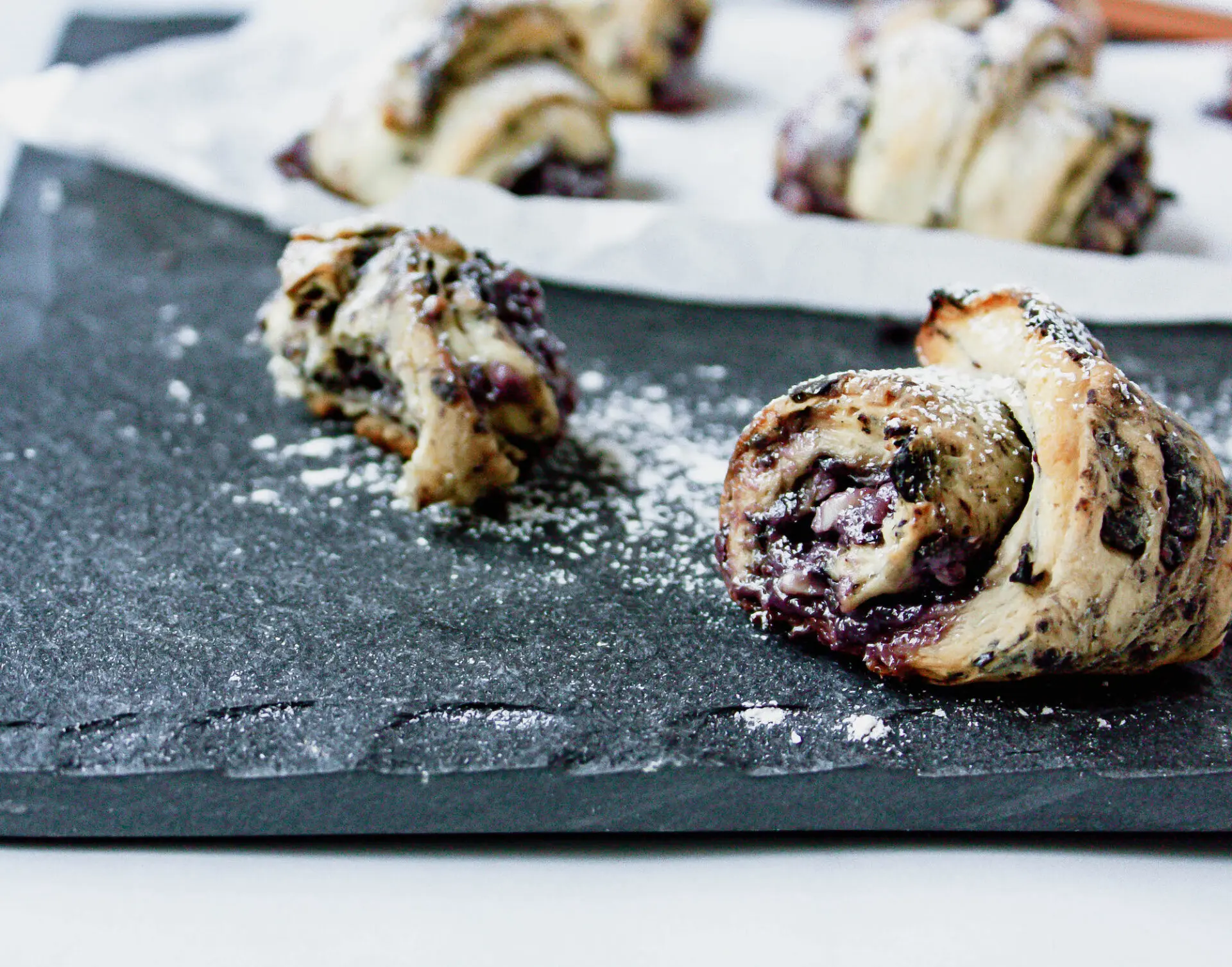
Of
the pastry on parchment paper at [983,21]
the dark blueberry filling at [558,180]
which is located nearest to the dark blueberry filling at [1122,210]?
the pastry on parchment paper at [983,21]

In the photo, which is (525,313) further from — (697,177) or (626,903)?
(697,177)

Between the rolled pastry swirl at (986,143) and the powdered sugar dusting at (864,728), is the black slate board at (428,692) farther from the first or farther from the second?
the rolled pastry swirl at (986,143)

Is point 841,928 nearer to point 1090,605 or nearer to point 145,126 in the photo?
point 1090,605

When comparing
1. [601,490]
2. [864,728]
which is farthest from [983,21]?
[864,728]

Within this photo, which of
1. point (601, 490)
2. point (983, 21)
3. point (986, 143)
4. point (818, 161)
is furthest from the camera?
point (983, 21)

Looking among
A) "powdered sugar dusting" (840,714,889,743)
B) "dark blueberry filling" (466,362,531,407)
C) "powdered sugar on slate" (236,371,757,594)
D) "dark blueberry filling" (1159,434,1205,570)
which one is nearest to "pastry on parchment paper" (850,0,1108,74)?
"powdered sugar on slate" (236,371,757,594)

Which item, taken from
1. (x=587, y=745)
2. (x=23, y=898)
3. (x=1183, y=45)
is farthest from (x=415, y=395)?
(x=1183, y=45)
